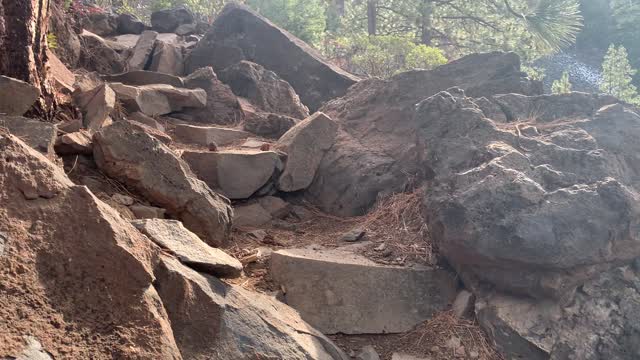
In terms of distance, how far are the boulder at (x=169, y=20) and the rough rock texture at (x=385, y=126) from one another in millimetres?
4912

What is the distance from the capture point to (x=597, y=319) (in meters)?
3.30

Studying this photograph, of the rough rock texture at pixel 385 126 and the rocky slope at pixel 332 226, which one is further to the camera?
the rough rock texture at pixel 385 126

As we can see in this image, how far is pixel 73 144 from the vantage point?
11.2 ft

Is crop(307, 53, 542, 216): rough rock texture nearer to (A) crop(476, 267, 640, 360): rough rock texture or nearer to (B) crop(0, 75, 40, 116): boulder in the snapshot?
(A) crop(476, 267, 640, 360): rough rock texture

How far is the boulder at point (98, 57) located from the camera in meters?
6.70

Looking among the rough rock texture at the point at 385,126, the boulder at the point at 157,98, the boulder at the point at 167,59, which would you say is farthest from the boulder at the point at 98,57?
the rough rock texture at the point at 385,126

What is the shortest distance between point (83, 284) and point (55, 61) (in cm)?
352

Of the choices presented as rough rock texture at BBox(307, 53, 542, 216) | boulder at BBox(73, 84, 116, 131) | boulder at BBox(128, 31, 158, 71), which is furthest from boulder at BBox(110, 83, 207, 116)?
boulder at BBox(128, 31, 158, 71)

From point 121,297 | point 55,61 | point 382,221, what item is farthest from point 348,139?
point 121,297

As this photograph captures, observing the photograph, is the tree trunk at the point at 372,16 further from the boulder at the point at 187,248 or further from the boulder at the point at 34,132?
the boulder at the point at 187,248

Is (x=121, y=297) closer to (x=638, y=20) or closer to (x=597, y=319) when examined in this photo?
(x=597, y=319)

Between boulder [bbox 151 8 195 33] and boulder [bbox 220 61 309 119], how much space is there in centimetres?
314

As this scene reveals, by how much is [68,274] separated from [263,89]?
17.2ft

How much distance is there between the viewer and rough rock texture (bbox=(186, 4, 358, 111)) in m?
7.95
